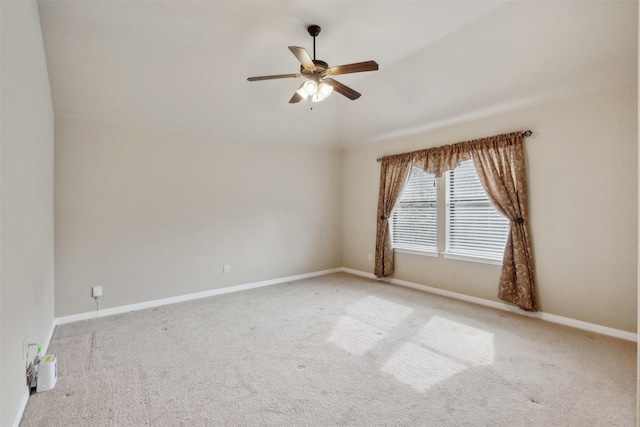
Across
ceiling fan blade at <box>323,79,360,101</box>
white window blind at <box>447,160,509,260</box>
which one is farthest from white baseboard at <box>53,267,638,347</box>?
ceiling fan blade at <box>323,79,360,101</box>

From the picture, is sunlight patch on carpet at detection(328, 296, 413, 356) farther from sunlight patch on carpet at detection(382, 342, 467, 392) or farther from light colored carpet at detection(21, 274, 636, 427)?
sunlight patch on carpet at detection(382, 342, 467, 392)

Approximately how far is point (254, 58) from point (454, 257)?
147 inches

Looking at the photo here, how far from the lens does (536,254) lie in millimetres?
3688

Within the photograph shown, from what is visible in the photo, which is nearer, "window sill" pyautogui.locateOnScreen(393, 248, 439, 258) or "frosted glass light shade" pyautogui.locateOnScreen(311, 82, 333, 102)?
"frosted glass light shade" pyautogui.locateOnScreen(311, 82, 333, 102)

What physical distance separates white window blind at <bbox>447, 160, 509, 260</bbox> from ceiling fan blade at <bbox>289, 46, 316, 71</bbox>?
2.77 m

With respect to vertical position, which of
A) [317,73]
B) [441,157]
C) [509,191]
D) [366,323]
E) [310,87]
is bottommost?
[366,323]

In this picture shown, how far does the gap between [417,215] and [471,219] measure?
2.89 ft

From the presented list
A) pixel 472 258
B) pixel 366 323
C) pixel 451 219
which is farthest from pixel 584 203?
pixel 366 323

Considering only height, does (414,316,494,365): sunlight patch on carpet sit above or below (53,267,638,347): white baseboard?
below

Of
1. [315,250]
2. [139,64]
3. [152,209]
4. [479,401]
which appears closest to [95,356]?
[152,209]

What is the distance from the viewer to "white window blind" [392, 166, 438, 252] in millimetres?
4855

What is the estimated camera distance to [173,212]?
14.4 feet

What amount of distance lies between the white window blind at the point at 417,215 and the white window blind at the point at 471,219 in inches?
11.4

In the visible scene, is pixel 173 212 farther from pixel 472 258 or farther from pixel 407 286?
pixel 472 258
